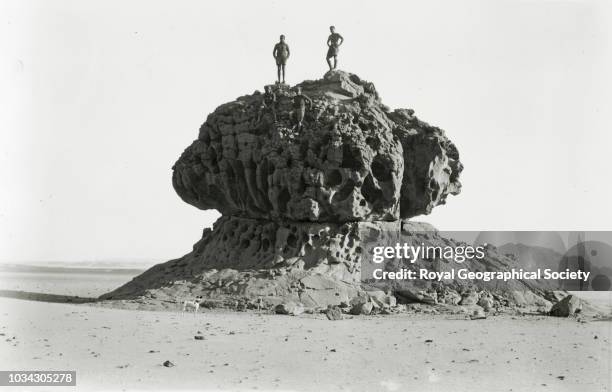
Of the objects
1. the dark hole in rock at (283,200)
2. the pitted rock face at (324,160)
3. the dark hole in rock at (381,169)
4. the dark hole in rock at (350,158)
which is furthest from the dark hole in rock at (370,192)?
the dark hole in rock at (283,200)

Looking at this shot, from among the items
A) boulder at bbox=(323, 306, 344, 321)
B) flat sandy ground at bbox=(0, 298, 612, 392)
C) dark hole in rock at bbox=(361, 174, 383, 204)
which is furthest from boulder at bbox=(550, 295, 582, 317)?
boulder at bbox=(323, 306, 344, 321)

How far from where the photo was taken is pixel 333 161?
23594 millimetres

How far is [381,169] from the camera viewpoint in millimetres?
24266

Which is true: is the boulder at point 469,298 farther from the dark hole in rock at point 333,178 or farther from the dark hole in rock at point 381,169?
the dark hole in rock at point 333,178

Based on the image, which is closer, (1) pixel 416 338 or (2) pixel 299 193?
(1) pixel 416 338

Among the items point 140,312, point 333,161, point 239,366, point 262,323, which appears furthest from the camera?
point 333,161

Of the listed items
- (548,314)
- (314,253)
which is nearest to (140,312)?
(314,253)

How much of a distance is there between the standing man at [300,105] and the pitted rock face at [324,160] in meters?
0.09

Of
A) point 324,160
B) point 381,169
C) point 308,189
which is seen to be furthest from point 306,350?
point 381,169

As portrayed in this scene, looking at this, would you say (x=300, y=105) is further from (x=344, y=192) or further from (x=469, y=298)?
(x=469, y=298)

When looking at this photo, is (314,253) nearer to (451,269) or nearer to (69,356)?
(451,269)

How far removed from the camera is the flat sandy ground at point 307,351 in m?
14.9

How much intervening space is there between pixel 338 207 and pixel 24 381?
11128mm

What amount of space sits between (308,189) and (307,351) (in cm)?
752
